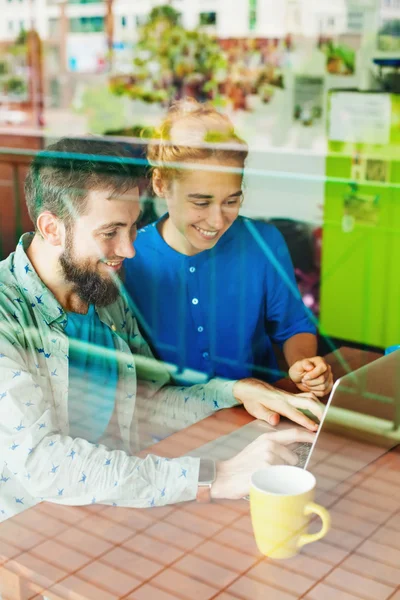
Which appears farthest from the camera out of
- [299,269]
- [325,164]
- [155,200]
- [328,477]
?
[325,164]

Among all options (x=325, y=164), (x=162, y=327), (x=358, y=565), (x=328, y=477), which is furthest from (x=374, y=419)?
(x=325, y=164)

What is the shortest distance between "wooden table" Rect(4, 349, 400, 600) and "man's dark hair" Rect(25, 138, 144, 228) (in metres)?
0.46

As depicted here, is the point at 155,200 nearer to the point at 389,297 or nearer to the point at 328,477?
the point at 328,477

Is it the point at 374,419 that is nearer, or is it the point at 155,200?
the point at 374,419

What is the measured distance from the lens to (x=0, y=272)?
1.10 m

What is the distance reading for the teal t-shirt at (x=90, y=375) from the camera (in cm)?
118

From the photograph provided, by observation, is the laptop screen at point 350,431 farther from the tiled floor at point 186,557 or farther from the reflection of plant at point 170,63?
the reflection of plant at point 170,63

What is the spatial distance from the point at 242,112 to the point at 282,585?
156cm

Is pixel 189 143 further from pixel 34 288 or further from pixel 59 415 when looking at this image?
pixel 59 415

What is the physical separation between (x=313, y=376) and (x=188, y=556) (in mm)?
607

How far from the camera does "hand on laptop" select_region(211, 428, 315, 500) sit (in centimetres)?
87

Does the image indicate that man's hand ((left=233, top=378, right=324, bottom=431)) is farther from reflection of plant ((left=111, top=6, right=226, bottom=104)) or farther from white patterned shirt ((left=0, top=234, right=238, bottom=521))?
reflection of plant ((left=111, top=6, right=226, bottom=104))

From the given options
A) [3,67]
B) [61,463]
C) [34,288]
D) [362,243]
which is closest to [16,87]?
[3,67]

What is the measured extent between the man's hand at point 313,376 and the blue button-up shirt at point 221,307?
0.19 feet
